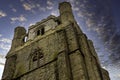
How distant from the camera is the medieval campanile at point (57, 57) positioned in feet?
39.4

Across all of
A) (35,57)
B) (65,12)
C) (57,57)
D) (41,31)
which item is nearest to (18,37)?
(41,31)

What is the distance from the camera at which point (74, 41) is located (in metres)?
14.2

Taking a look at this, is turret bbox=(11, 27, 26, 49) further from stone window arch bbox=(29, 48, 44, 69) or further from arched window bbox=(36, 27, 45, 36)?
stone window arch bbox=(29, 48, 44, 69)

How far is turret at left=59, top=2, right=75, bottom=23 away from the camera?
60.3 feet

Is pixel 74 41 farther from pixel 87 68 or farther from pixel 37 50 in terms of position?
pixel 37 50

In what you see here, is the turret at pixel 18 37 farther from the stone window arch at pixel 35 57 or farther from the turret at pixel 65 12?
the turret at pixel 65 12

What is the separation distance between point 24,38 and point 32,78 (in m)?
8.32

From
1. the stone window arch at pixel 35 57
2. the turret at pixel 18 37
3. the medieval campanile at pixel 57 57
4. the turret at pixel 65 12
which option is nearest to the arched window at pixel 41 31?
the medieval campanile at pixel 57 57

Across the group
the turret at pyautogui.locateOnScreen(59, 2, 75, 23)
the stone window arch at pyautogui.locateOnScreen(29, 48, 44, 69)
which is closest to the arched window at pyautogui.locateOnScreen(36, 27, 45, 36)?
the turret at pyautogui.locateOnScreen(59, 2, 75, 23)

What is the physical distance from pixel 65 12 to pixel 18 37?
20.1 ft

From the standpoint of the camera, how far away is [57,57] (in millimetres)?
13188

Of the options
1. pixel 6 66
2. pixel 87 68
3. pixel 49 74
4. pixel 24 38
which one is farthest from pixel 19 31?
pixel 87 68

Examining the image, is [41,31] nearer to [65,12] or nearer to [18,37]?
[18,37]

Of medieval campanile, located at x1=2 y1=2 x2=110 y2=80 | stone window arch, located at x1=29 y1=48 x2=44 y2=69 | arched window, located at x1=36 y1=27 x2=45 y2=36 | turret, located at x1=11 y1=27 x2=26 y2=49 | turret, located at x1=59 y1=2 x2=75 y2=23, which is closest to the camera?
medieval campanile, located at x1=2 y1=2 x2=110 y2=80
